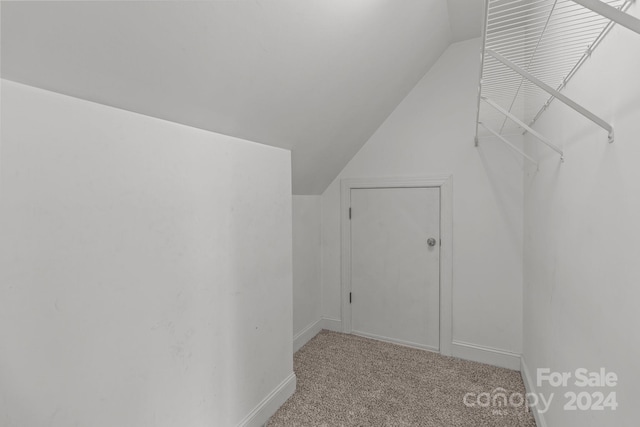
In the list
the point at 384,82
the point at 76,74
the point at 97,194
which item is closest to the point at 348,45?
the point at 384,82

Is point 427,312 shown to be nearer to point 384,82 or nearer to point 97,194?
point 384,82

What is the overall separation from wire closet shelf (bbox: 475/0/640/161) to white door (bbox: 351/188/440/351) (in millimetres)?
1045

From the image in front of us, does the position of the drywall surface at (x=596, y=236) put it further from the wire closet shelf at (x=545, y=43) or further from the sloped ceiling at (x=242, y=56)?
the sloped ceiling at (x=242, y=56)

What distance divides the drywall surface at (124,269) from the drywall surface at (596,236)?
144 cm

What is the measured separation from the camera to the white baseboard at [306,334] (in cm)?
262

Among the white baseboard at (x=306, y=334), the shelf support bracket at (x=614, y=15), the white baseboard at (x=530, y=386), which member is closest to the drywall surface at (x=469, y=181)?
the white baseboard at (x=530, y=386)

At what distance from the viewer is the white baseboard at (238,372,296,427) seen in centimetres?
168

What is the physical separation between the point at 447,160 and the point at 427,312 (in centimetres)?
128

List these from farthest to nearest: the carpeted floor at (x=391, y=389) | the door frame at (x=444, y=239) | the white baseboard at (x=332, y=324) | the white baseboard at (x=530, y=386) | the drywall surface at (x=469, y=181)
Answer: the white baseboard at (x=332, y=324)
the door frame at (x=444, y=239)
the drywall surface at (x=469, y=181)
the carpeted floor at (x=391, y=389)
the white baseboard at (x=530, y=386)

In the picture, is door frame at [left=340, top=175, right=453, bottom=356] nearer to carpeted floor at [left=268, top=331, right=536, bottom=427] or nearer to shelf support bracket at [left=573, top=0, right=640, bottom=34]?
carpeted floor at [left=268, top=331, right=536, bottom=427]

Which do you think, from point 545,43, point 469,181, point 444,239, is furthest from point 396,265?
point 545,43

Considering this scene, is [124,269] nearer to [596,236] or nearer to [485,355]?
[596,236]

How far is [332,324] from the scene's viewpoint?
303 centimetres

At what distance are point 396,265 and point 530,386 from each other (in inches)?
46.9
